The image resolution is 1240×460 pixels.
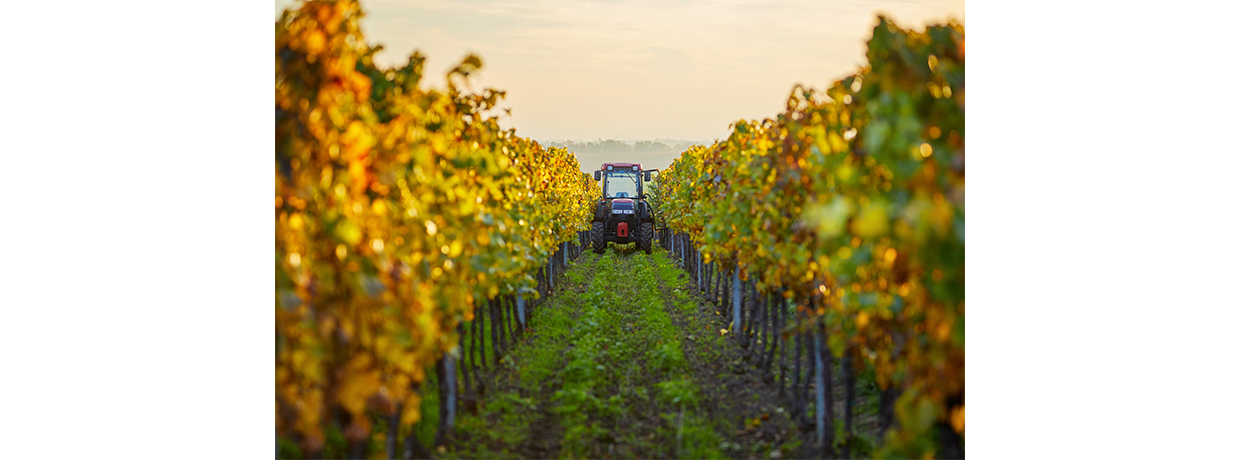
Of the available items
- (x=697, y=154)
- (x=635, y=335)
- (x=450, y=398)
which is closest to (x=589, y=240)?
(x=697, y=154)

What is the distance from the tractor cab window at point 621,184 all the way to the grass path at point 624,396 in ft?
31.2

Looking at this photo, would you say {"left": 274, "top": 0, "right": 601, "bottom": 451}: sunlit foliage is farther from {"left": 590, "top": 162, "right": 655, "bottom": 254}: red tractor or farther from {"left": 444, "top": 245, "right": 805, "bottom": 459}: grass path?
{"left": 590, "top": 162, "right": 655, "bottom": 254}: red tractor

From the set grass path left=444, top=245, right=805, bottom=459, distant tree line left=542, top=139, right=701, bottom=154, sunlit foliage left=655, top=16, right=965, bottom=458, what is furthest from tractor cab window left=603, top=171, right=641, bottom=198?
sunlit foliage left=655, top=16, right=965, bottom=458

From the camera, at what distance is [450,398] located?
5.15m

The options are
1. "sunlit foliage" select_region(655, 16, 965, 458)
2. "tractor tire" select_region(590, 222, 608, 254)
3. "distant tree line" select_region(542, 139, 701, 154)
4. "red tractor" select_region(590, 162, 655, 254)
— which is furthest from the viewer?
"tractor tire" select_region(590, 222, 608, 254)

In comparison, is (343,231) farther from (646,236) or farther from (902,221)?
(646,236)

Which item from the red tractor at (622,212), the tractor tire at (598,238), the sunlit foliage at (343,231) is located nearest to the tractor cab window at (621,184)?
the red tractor at (622,212)

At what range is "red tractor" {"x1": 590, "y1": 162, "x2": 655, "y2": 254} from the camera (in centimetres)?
1902

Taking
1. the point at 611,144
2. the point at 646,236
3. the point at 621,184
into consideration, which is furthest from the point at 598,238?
the point at 611,144

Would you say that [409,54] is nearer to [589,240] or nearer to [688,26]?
[688,26]

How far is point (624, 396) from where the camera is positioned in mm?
6281

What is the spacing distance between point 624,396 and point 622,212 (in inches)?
505

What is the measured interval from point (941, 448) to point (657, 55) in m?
2.93
